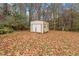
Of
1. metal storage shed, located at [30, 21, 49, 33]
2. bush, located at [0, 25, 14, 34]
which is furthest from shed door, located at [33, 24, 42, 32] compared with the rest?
bush, located at [0, 25, 14, 34]

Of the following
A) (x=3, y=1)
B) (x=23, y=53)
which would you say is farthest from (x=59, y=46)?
(x=3, y=1)

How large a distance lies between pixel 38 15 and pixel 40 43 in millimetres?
253

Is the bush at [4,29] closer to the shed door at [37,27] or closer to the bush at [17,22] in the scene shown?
the bush at [17,22]

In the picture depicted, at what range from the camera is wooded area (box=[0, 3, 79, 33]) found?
5.71 feet

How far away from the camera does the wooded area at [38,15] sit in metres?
1.74

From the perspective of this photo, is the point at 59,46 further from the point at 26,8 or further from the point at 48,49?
the point at 26,8

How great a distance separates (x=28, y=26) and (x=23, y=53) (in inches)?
9.7

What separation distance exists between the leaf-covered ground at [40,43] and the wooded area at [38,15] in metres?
0.06

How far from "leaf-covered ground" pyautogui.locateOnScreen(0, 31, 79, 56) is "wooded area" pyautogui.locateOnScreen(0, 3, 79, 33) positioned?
0.19 feet

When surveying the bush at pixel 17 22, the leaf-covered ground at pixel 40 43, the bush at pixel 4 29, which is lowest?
the leaf-covered ground at pixel 40 43

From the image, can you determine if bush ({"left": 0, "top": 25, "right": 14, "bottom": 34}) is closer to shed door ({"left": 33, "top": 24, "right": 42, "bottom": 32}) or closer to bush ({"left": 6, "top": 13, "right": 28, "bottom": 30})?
bush ({"left": 6, "top": 13, "right": 28, "bottom": 30})

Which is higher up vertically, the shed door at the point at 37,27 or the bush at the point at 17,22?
the bush at the point at 17,22

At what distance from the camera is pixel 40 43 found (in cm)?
175

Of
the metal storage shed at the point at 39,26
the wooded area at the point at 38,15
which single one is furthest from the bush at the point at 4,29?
the metal storage shed at the point at 39,26
